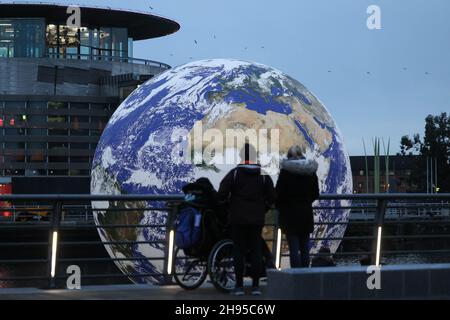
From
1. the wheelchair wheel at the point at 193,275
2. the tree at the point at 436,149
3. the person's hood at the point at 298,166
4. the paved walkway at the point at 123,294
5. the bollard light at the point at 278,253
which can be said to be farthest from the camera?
the tree at the point at 436,149

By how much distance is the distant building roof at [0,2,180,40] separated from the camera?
4304 inches

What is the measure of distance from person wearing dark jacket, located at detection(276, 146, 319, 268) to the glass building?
315ft

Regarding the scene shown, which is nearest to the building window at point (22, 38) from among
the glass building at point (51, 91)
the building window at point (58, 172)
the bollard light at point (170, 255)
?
the glass building at point (51, 91)

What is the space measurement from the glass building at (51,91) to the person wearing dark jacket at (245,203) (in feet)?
316

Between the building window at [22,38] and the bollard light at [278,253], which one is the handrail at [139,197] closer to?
the bollard light at [278,253]

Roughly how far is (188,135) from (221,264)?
350 cm

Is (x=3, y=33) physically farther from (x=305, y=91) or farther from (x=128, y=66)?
(x=305, y=91)

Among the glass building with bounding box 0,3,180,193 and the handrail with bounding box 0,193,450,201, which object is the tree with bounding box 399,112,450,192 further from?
the handrail with bounding box 0,193,450,201

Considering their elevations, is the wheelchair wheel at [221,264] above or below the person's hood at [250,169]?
below

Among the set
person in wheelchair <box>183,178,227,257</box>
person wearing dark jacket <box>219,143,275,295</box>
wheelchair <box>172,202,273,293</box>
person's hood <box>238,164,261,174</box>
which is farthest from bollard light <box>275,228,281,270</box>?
person's hood <box>238,164,261,174</box>

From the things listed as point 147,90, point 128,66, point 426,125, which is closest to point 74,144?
point 128,66

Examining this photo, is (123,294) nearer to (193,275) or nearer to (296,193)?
(193,275)

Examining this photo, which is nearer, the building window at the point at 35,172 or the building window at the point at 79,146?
the building window at the point at 35,172

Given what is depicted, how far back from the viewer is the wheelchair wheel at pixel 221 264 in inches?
411
